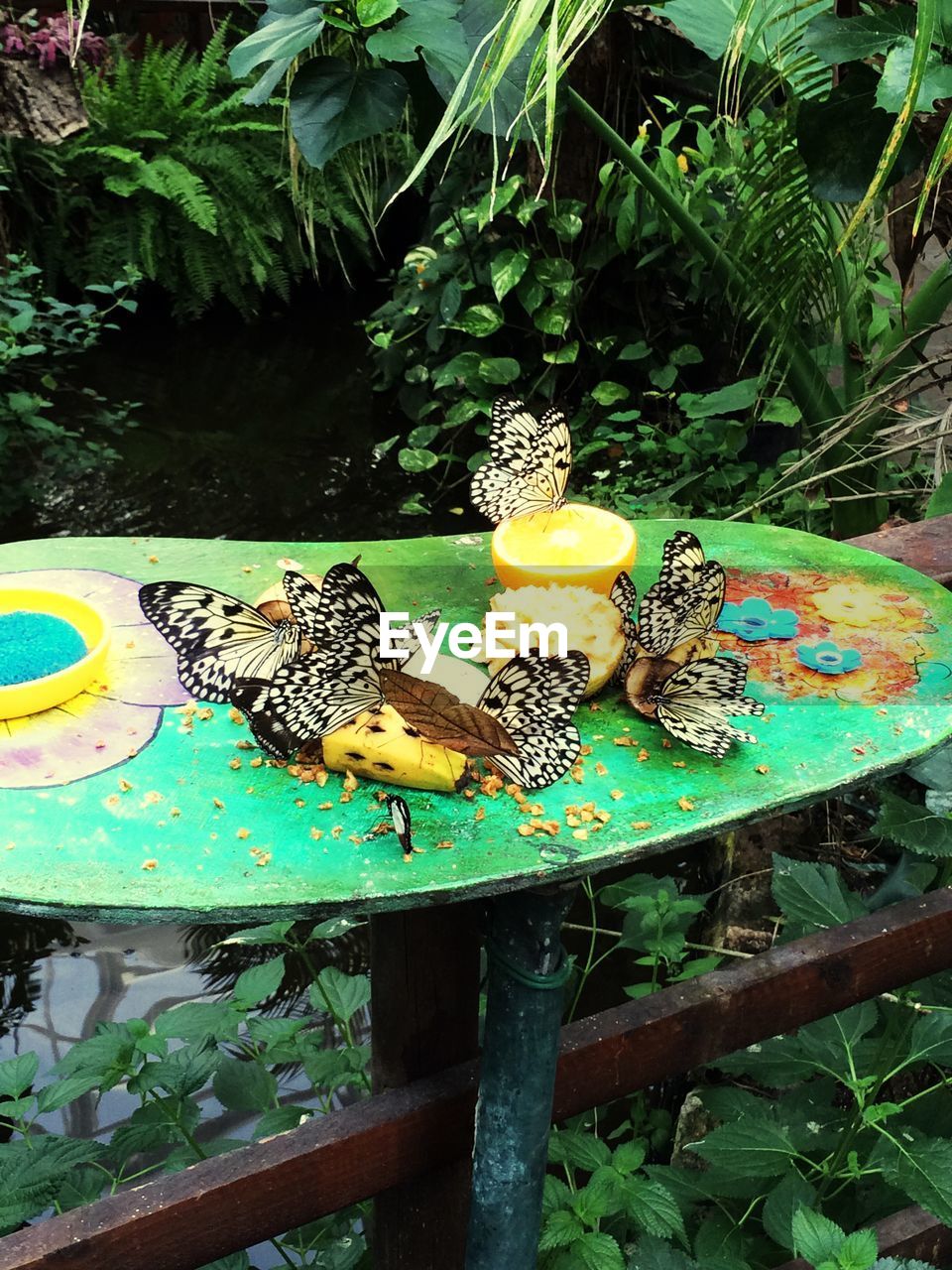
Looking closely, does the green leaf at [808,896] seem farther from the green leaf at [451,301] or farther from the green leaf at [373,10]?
the green leaf at [451,301]

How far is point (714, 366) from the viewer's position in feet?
13.5

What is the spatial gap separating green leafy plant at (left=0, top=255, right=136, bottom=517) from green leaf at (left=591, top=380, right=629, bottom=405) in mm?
1512

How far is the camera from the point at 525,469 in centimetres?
121

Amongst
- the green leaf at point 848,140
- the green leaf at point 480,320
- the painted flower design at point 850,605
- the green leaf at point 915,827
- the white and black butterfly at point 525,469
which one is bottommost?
the green leaf at point 480,320

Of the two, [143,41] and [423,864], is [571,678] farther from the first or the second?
[143,41]

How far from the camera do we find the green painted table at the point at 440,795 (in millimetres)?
858

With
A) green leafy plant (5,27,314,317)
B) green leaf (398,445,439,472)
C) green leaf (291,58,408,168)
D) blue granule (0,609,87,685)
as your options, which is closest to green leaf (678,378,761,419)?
green leaf (398,445,439,472)

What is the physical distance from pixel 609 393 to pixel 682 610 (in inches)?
120

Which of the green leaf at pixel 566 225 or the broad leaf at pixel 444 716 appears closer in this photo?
the broad leaf at pixel 444 716

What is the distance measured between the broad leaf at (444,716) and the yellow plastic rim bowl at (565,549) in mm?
244

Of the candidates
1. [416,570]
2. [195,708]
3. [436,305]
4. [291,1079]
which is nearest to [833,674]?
[416,570]

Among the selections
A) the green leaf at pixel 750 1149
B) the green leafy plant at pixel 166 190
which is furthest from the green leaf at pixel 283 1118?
the green leafy plant at pixel 166 190

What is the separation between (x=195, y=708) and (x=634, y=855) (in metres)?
0.39

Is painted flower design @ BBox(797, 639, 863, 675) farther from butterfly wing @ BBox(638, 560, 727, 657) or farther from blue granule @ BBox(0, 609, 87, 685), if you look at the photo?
blue granule @ BBox(0, 609, 87, 685)
